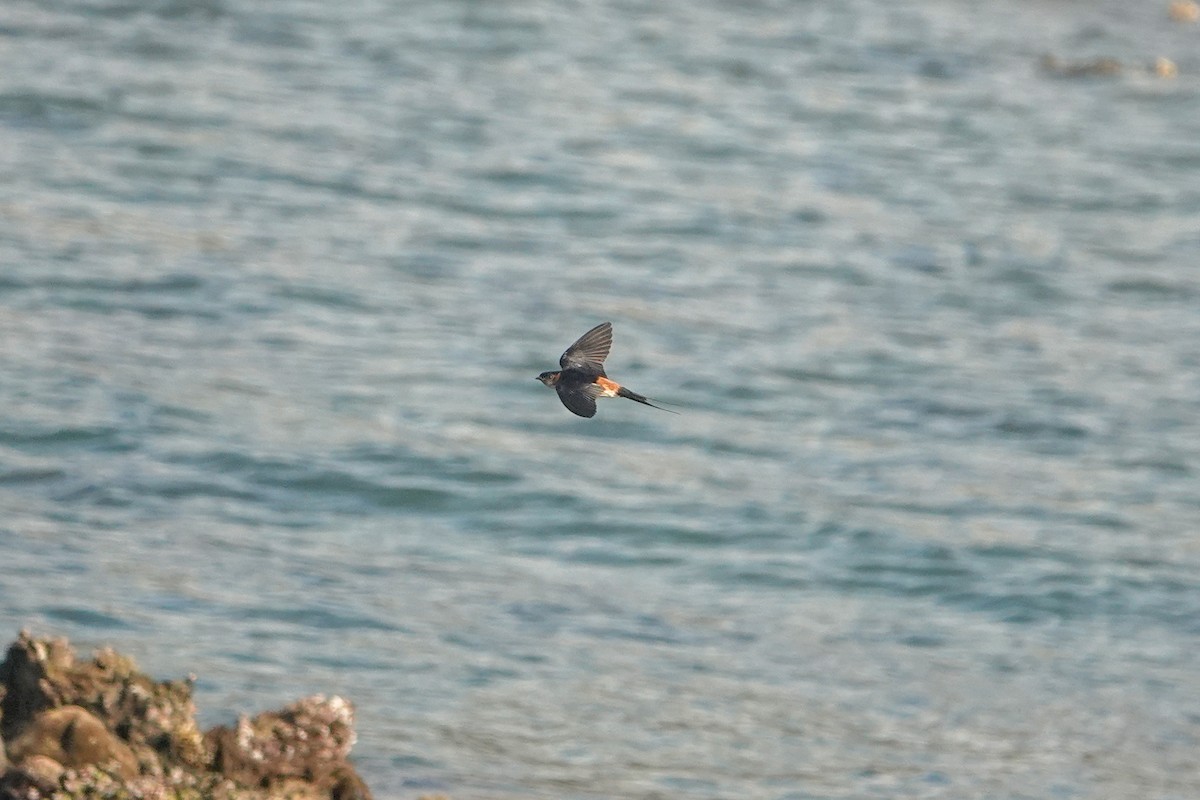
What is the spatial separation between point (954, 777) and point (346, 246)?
28.3 feet

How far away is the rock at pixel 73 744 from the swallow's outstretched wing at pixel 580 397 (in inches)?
68.7

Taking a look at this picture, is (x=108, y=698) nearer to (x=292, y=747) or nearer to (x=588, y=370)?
(x=292, y=747)

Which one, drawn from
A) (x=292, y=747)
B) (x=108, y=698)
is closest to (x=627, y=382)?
(x=292, y=747)

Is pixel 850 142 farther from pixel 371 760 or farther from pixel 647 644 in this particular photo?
pixel 371 760

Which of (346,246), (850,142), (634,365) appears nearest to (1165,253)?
(850,142)

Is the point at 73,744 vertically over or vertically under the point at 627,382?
over

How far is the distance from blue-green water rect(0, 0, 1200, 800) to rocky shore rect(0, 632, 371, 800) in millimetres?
1863

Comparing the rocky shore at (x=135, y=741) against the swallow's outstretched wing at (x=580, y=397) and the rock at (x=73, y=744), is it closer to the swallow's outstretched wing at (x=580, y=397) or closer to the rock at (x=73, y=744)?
the rock at (x=73, y=744)

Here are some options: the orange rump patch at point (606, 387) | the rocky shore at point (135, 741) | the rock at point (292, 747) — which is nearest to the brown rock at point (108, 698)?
the rocky shore at point (135, 741)

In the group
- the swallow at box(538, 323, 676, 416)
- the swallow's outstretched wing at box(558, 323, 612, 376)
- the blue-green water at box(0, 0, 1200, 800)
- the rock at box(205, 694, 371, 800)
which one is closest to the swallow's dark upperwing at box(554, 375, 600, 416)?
the swallow at box(538, 323, 676, 416)

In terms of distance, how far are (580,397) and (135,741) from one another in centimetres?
178

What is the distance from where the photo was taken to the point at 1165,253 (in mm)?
17438

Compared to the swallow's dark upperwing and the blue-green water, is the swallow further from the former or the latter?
the blue-green water

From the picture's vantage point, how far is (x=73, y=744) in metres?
5.91
